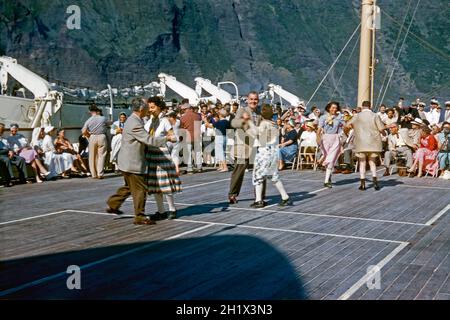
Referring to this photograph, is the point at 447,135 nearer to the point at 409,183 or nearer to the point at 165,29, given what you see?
the point at 409,183

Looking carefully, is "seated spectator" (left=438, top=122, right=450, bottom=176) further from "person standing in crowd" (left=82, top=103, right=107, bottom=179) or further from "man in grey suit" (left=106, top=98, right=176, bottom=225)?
"man in grey suit" (left=106, top=98, right=176, bottom=225)

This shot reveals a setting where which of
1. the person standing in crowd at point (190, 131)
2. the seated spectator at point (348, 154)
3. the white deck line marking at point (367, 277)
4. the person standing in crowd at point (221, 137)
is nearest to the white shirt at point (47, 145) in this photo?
the person standing in crowd at point (190, 131)

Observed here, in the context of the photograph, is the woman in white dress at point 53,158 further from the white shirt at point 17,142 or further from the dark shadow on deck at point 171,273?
the dark shadow on deck at point 171,273

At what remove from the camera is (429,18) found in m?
139

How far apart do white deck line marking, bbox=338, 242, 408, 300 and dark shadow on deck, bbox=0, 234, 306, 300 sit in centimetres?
39

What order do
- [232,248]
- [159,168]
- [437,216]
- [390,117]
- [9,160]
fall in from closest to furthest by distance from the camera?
1. [232,248]
2. [159,168]
3. [437,216]
4. [9,160]
5. [390,117]

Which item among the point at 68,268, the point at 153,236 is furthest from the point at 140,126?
the point at 68,268

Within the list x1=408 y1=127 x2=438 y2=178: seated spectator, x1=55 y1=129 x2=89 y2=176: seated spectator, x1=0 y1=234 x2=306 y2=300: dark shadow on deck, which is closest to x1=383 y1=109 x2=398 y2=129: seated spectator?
x1=408 y1=127 x2=438 y2=178: seated spectator

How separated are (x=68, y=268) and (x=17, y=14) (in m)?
65.8

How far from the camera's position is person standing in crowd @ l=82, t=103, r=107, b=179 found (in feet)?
48.8

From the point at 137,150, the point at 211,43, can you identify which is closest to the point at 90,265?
the point at 137,150

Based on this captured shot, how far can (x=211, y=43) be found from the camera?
89.7 meters

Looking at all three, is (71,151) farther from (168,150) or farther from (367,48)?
(367,48)

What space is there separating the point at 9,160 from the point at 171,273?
8786mm
